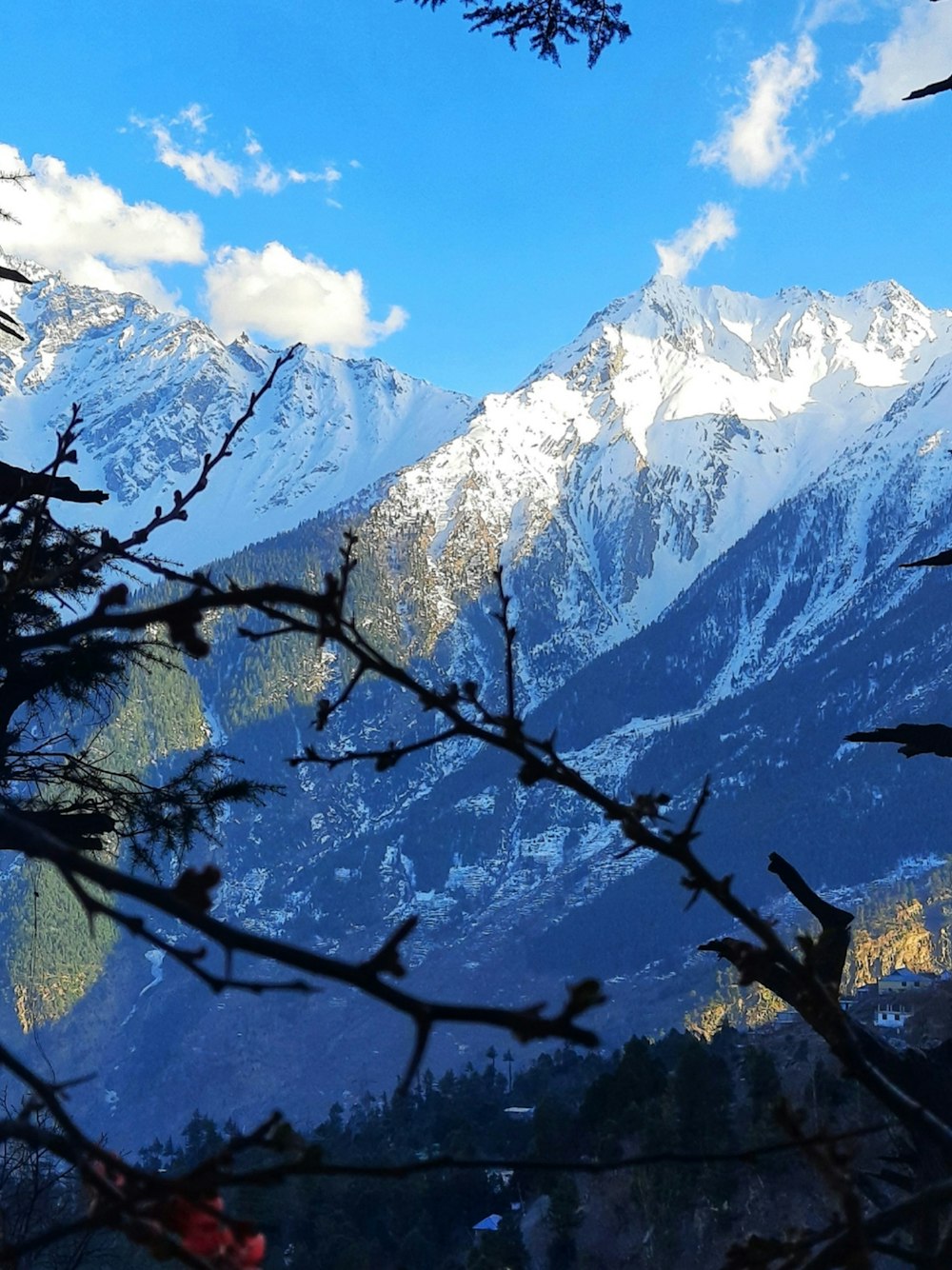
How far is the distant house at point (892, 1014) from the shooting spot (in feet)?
150

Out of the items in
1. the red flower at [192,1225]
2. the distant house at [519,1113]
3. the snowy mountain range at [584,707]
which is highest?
the snowy mountain range at [584,707]

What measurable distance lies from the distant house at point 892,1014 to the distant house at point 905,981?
8.76 metres

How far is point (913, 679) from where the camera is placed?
13762cm

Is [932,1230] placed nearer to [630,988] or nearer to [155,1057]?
[630,988]

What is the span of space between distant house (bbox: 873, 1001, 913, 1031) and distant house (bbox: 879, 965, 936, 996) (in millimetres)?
8759

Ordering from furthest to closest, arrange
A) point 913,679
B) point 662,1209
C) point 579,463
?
point 579,463, point 913,679, point 662,1209

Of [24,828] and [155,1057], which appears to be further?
[155,1057]

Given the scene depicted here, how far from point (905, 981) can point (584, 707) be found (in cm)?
10238

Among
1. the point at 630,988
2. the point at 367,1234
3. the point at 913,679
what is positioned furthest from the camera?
the point at 913,679

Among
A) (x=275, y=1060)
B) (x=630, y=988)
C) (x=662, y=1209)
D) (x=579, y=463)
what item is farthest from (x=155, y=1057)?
(x=579, y=463)

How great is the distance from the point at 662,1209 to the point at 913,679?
121954mm

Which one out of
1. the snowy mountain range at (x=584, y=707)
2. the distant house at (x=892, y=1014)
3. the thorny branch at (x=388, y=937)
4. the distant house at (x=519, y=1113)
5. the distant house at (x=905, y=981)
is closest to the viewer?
the thorny branch at (x=388, y=937)

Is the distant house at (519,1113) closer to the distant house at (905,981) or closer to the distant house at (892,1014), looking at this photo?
the distant house at (892,1014)

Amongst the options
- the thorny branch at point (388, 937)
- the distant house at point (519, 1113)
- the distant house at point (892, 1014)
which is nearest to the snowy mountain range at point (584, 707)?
the distant house at point (892, 1014)
